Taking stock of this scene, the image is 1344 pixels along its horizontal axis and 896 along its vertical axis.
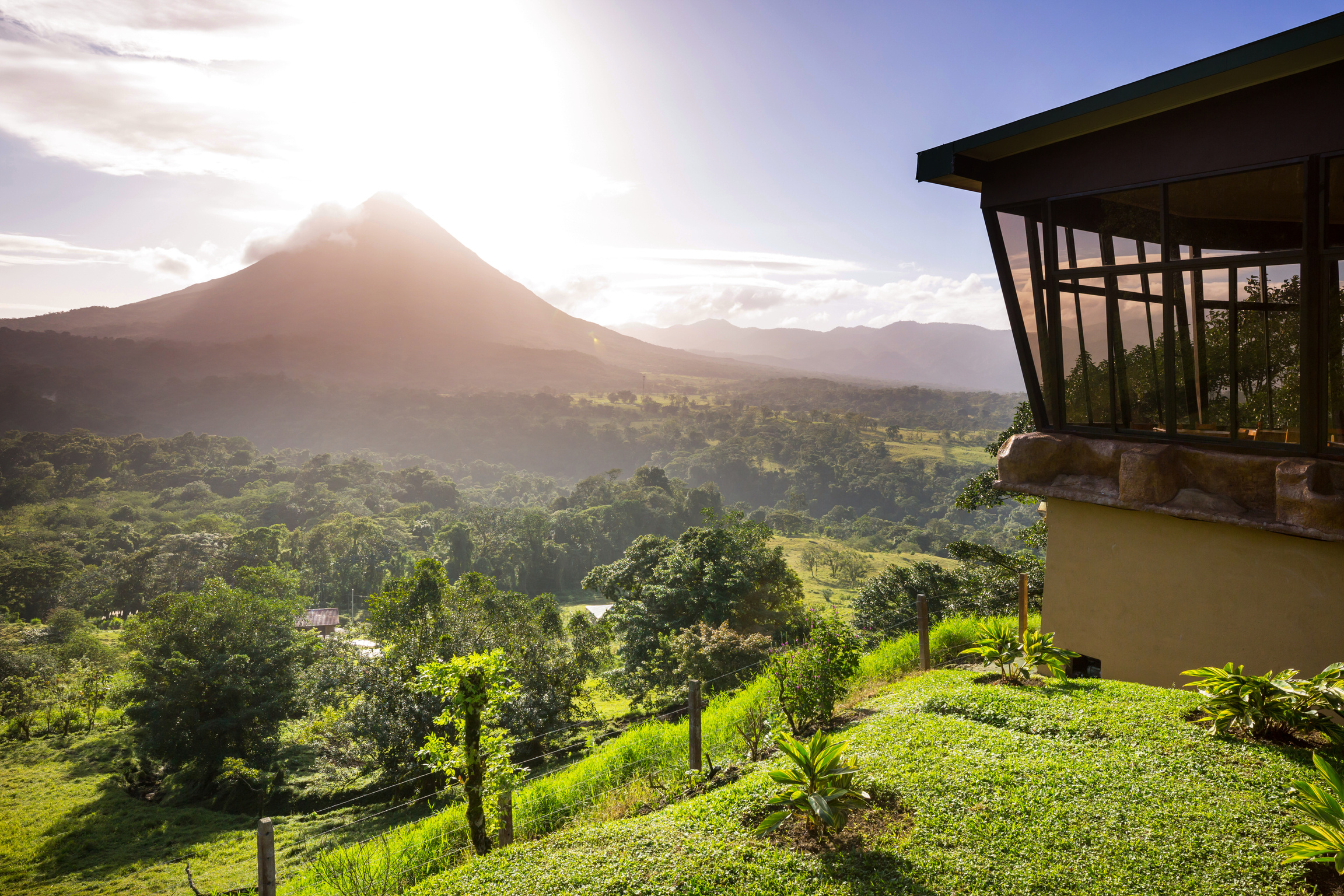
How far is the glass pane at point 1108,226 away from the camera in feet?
21.2

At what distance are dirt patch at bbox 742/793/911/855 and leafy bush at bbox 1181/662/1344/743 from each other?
282 cm

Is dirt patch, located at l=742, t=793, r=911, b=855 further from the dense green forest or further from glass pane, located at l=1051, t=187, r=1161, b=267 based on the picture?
the dense green forest

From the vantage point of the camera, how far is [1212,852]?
396 cm

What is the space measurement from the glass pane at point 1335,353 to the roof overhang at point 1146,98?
166 centimetres

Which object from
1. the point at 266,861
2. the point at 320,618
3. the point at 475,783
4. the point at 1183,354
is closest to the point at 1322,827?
the point at 1183,354

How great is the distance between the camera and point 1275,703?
522cm

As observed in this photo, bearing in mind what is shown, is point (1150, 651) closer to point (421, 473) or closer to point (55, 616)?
point (55, 616)

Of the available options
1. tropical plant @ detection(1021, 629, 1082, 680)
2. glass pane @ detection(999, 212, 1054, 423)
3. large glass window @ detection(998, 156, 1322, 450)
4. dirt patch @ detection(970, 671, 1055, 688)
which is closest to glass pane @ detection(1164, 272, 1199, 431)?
large glass window @ detection(998, 156, 1322, 450)

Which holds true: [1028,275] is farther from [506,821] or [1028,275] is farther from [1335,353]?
[506,821]

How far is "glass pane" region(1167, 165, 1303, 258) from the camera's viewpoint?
556 centimetres

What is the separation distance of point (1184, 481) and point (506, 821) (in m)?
7.21

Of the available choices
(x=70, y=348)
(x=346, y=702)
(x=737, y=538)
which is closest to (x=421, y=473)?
(x=346, y=702)

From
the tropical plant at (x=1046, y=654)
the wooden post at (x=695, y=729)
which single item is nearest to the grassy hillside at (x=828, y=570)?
the tropical plant at (x=1046, y=654)

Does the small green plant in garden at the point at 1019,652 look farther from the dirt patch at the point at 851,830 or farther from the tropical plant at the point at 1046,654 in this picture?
the dirt patch at the point at 851,830
